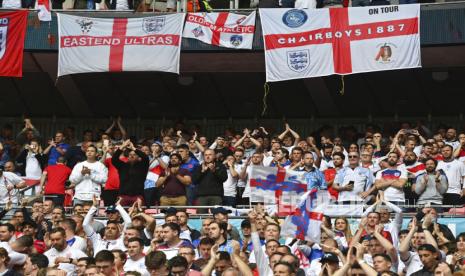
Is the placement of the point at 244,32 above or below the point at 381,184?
above

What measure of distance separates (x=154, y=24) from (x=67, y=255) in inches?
394

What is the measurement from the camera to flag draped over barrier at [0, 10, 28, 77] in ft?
81.7

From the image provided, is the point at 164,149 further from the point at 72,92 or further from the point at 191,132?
the point at 72,92

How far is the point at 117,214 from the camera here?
1769 cm

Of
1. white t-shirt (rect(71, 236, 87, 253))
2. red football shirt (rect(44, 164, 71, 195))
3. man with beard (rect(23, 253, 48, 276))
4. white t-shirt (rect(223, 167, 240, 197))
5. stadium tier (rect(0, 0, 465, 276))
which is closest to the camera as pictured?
man with beard (rect(23, 253, 48, 276))

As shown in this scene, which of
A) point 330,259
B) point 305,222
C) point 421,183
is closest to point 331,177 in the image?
point 421,183

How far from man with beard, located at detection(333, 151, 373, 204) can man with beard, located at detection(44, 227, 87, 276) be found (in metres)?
→ 5.71

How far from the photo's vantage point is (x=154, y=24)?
973 inches

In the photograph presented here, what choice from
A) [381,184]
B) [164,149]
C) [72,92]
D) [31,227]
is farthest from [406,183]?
[72,92]

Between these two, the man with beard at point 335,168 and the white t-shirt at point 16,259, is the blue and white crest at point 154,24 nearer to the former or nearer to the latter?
the man with beard at point 335,168

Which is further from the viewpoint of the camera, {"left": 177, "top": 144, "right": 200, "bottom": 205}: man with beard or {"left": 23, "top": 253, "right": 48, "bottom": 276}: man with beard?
{"left": 177, "top": 144, "right": 200, "bottom": 205}: man with beard

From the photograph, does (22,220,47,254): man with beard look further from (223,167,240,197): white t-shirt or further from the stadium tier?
(223,167,240,197): white t-shirt

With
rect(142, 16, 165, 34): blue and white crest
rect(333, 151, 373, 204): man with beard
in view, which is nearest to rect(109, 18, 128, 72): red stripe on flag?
rect(142, 16, 165, 34): blue and white crest

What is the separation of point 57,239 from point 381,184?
629cm
